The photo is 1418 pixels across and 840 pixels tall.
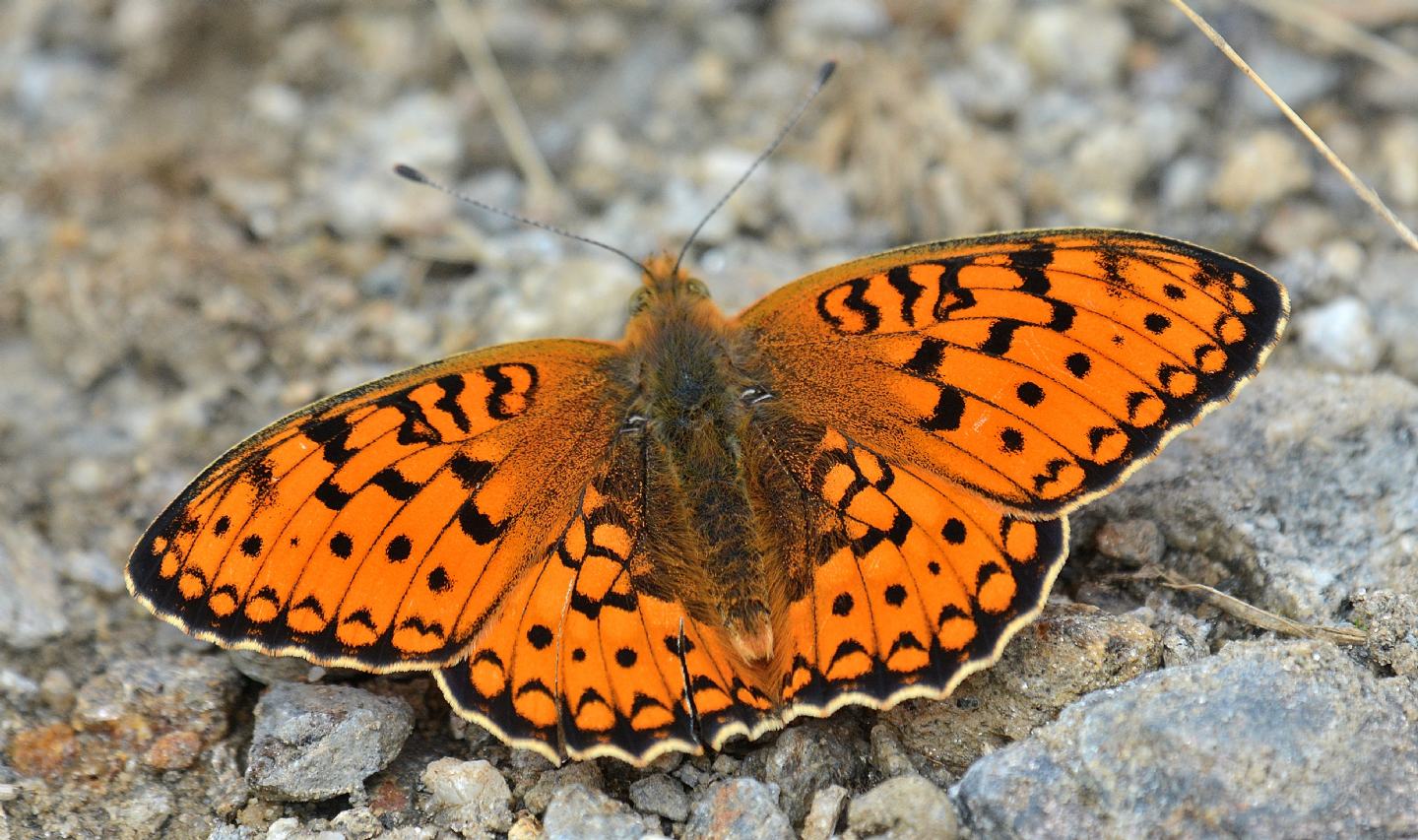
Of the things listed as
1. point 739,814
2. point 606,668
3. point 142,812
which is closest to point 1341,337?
point 739,814

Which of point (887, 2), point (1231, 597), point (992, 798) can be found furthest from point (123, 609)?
point (887, 2)

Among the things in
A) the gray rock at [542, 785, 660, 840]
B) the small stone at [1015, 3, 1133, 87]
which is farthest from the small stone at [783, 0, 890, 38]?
the gray rock at [542, 785, 660, 840]

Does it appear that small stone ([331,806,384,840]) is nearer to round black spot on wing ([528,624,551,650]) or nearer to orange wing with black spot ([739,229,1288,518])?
round black spot on wing ([528,624,551,650])

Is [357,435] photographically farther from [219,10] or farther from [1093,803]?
[219,10]

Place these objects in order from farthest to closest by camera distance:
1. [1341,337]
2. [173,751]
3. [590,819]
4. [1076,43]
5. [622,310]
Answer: [1076,43], [622,310], [1341,337], [173,751], [590,819]

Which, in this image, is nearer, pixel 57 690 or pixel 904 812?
pixel 904 812

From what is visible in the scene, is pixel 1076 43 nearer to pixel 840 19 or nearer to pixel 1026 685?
pixel 840 19
